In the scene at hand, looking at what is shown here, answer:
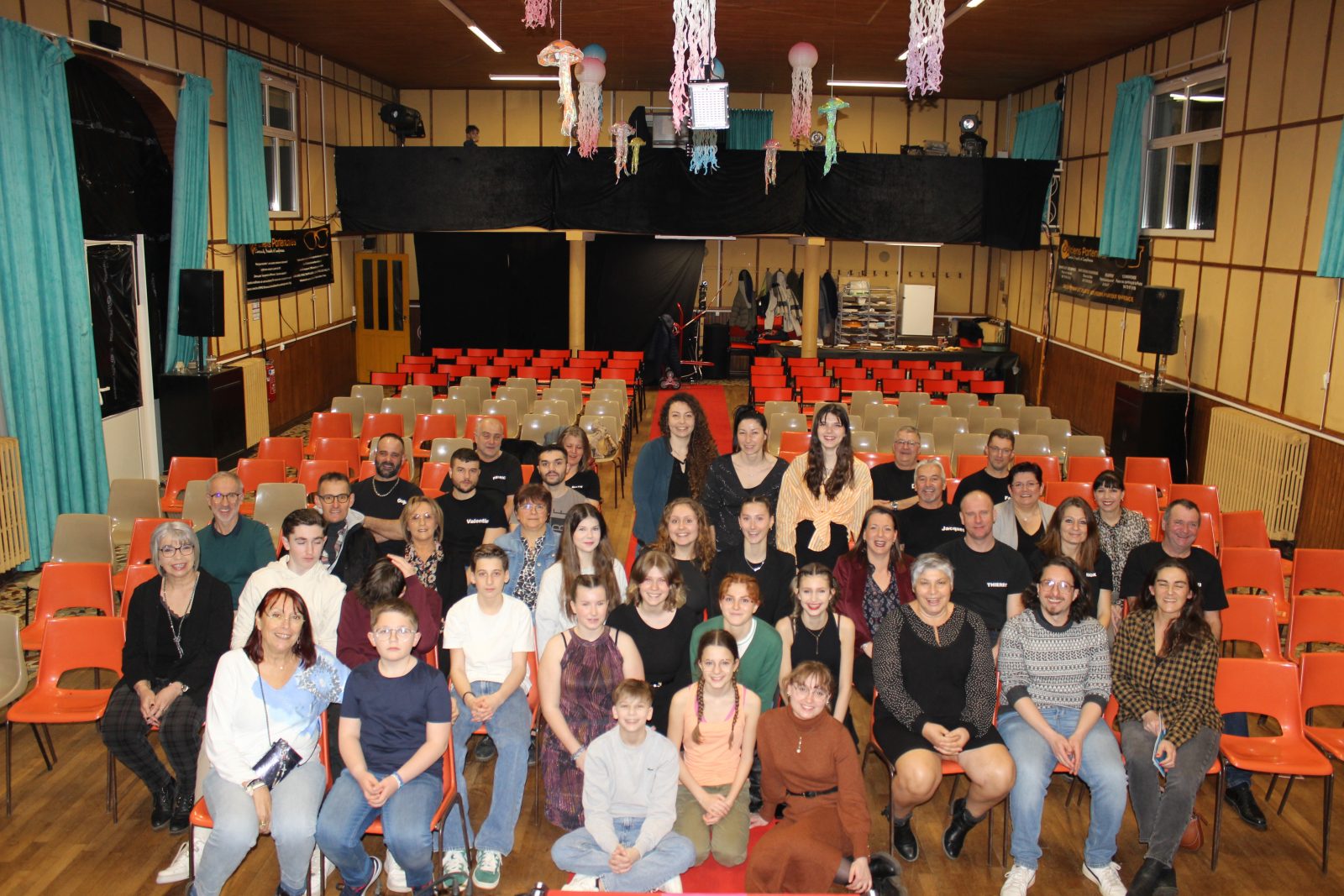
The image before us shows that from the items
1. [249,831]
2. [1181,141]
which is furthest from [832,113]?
[249,831]

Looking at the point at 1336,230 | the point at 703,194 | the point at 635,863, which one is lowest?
the point at 635,863

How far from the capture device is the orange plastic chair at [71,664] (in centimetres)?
461

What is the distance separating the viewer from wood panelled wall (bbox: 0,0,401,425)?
9867 millimetres

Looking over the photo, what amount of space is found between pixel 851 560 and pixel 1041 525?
1.35 m

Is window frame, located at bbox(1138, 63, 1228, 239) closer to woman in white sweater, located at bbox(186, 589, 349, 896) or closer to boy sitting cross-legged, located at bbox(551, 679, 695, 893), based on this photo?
boy sitting cross-legged, located at bbox(551, 679, 695, 893)

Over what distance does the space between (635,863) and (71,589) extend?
3.36 meters

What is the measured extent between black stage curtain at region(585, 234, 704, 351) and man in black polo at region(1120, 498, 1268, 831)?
45.2 ft

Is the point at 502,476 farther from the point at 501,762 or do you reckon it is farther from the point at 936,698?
the point at 936,698

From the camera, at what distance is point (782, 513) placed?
5672 millimetres

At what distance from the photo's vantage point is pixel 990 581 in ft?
16.7

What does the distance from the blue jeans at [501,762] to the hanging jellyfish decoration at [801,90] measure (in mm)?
6496

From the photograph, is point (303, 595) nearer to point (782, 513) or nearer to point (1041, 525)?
point (782, 513)

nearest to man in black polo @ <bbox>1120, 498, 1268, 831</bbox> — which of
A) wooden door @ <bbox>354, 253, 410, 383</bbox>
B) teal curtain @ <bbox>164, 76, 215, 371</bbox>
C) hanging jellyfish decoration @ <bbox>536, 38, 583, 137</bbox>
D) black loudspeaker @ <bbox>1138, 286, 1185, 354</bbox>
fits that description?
hanging jellyfish decoration @ <bbox>536, 38, 583, 137</bbox>

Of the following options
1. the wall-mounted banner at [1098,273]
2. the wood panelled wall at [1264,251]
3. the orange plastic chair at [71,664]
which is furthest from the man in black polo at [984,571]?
the wall-mounted banner at [1098,273]
